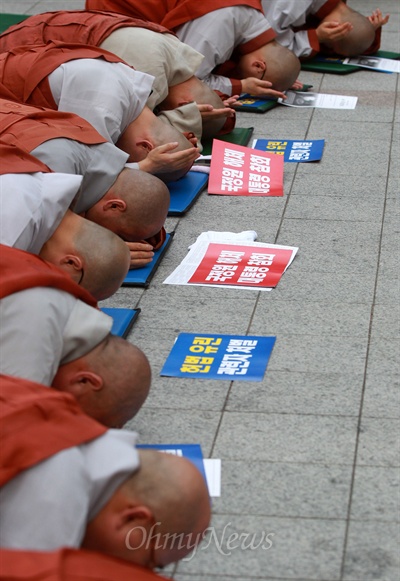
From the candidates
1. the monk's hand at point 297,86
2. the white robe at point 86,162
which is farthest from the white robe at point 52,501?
the monk's hand at point 297,86

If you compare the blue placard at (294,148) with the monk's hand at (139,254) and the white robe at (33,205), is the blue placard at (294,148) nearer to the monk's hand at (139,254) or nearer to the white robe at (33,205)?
the monk's hand at (139,254)

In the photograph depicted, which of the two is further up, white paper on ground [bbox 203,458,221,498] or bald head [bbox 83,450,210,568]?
bald head [bbox 83,450,210,568]

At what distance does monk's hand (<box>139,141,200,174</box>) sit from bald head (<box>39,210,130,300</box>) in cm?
118

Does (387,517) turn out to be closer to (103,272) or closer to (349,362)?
(349,362)

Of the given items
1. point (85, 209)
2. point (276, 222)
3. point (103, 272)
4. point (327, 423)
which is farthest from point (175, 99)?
point (327, 423)

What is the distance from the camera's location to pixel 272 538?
9.82 feet

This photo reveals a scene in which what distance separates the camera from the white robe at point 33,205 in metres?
3.64

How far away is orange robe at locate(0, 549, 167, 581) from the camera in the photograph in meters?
2.33

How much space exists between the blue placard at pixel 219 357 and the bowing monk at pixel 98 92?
1.34m

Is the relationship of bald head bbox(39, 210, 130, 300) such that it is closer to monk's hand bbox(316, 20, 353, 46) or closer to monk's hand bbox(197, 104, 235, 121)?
monk's hand bbox(197, 104, 235, 121)

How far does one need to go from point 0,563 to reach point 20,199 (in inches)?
63.6

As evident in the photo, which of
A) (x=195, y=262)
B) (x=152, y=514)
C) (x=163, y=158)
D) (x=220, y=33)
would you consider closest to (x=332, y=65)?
(x=220, y=33)

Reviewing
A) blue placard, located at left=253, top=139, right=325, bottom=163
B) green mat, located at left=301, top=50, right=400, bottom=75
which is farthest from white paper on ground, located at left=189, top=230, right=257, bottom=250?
green mat, located at left=301, top=50, right=400, bottom=75

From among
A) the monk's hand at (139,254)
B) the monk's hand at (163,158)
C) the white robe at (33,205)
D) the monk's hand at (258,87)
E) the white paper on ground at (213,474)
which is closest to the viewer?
the white paper on ground at (213,474)
